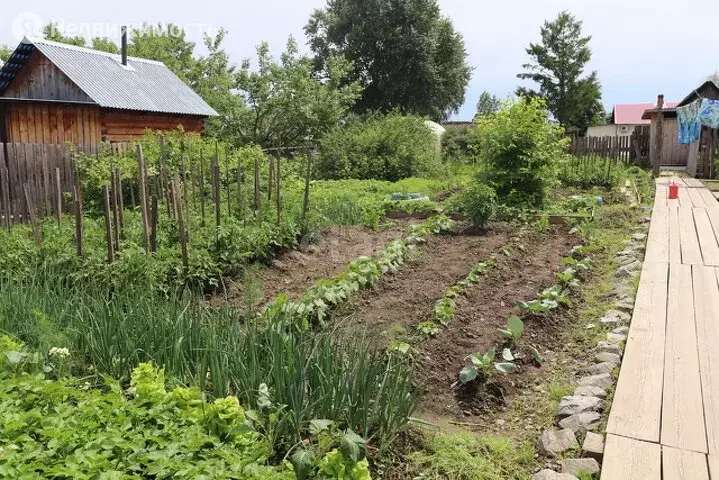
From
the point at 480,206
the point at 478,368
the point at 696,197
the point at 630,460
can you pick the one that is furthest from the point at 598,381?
the point at 696,197

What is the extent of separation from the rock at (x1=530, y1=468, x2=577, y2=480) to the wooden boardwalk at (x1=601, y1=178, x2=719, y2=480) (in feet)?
0.54

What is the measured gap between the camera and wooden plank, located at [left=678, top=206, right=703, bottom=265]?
6.55 m

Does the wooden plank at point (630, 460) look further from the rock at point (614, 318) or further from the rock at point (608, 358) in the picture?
the rock at point (614, 318)

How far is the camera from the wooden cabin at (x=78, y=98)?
13.0 meters

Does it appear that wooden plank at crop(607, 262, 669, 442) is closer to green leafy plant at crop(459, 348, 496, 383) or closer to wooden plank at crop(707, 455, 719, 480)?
wooden plank at crop(707, 455, 719, 480)

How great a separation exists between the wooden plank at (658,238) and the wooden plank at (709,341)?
0.51 m

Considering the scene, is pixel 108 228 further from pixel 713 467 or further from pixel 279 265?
pixel 713 467

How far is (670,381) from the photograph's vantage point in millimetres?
3479

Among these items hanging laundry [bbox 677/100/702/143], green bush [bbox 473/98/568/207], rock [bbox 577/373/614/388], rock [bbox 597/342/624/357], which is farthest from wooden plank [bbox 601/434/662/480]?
hanging laundry [bbox 677/100/702/143]

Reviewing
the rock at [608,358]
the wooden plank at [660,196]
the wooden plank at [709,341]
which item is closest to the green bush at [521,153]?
the wooden plank at [660,196]

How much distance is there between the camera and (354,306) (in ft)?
17.0

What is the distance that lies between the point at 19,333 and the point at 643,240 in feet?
23.0

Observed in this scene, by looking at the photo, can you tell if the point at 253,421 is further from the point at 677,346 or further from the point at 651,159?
the point at 651,159

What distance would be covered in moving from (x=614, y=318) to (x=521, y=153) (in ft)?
21.5
